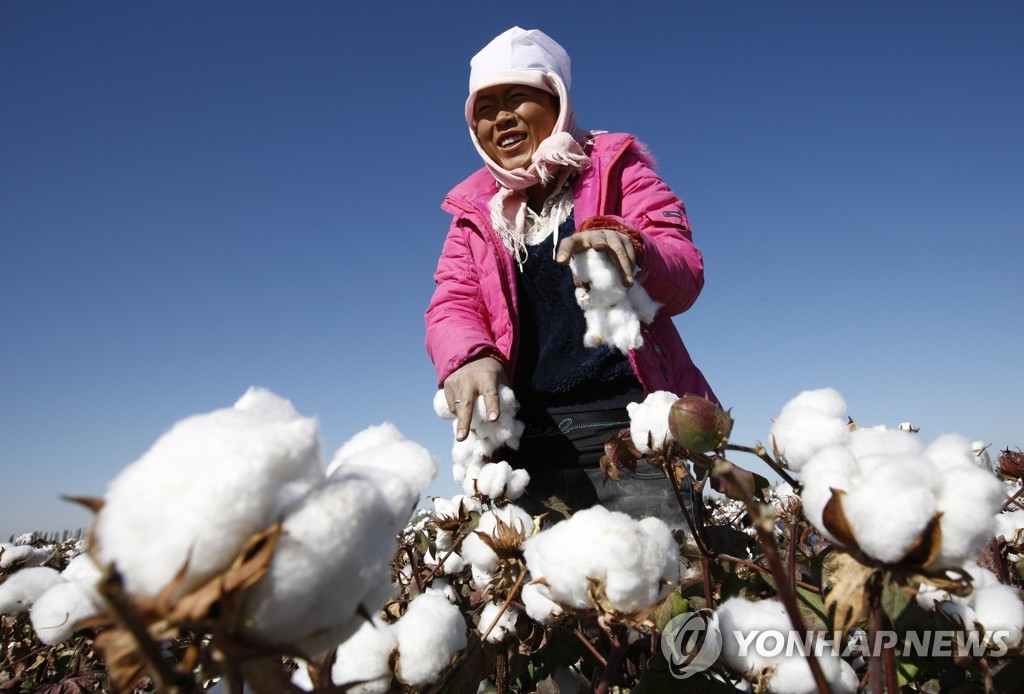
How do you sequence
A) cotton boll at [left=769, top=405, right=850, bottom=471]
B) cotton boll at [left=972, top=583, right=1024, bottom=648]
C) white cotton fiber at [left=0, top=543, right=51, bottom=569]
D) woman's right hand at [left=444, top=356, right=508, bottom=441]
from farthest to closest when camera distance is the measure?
white cotton fiber at [left=0, top=543, right=51, bottom=569] < woman's right hand at [left=444, top=356, right=508, bottom=441] < cotton boll at [left=972, top=583, right=1024, bottom=648] < cotton boll at [left=769, top=405, right=850, bottom=471]

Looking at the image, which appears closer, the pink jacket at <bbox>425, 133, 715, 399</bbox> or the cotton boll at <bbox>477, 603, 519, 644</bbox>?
the cotton boll at <bbox>477, 603, 519, 644</bbox>

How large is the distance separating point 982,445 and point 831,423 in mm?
2387

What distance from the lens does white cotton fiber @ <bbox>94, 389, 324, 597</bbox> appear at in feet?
1.24

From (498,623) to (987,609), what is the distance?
2.75 ft

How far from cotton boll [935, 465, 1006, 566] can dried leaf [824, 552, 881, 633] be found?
0.21ft

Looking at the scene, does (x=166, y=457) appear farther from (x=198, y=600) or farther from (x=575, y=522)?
(x=575, y=522)

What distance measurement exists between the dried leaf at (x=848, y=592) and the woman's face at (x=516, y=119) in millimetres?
2249

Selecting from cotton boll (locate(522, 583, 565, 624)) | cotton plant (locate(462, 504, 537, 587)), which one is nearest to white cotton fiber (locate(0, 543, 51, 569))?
cotton plant (locate(462, 504, 537, 587))

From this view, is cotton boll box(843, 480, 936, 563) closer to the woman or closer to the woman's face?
the woman

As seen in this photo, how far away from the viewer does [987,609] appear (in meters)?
0.93

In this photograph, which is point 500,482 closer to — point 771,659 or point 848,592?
point 771,659

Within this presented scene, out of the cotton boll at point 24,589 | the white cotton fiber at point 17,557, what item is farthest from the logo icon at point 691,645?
the white cotton fiber at point 17,557

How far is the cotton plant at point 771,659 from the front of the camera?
0.78 m

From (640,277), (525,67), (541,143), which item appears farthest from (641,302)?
(525,67)
